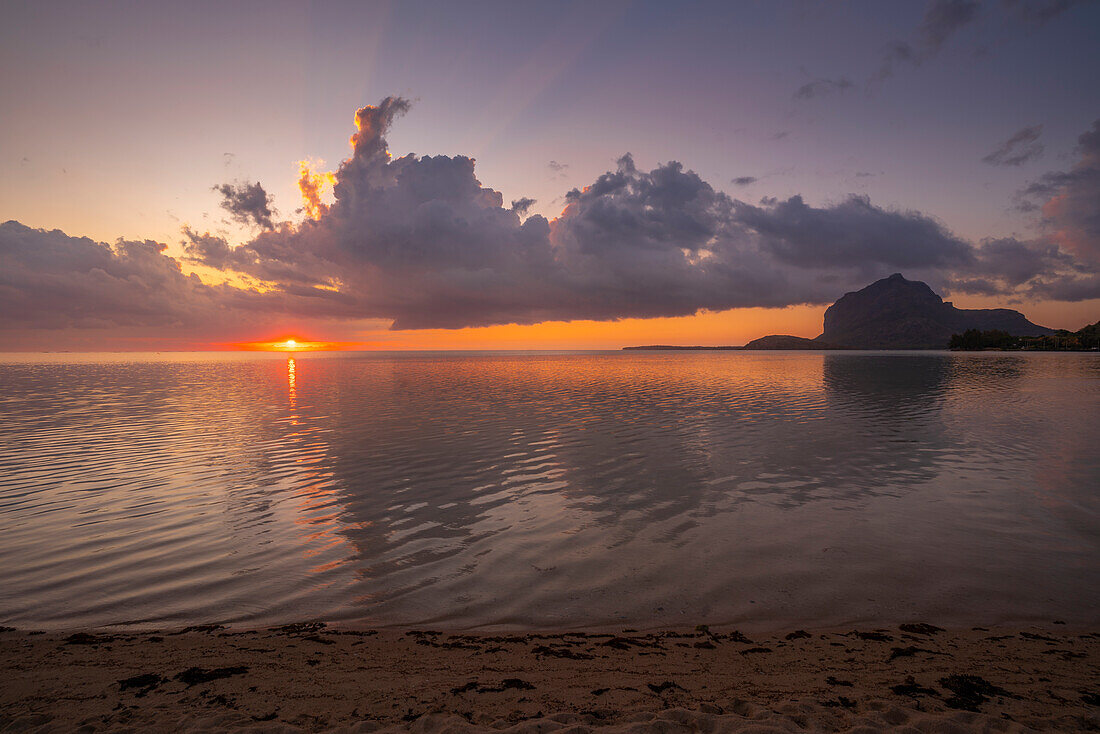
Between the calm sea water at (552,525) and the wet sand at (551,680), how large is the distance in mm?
1029

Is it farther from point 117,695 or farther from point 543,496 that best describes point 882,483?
point 117,695

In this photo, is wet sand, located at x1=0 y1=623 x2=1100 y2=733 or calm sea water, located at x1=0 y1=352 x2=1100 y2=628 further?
calm sea water, located at x1=0 y1=352 x2=1100 y2=628

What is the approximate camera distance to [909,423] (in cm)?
3881

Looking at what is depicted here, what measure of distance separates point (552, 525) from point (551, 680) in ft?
28.3

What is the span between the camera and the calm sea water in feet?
37.6

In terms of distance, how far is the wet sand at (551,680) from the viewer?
6945 millimetres

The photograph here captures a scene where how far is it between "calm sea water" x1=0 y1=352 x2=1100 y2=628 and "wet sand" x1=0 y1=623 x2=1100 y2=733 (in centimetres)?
103

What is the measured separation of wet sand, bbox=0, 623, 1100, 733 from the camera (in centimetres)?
695

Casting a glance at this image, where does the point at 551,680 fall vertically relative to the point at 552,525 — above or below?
above

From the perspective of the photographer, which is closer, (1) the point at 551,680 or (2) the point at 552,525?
(1) the point at 551,680

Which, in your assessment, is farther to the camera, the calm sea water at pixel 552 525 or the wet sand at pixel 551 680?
the calm sea water at pixel 552 525

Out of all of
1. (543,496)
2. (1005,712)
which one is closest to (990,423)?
(543,496)

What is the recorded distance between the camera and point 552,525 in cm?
1672

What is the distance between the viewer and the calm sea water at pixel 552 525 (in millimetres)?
11445
